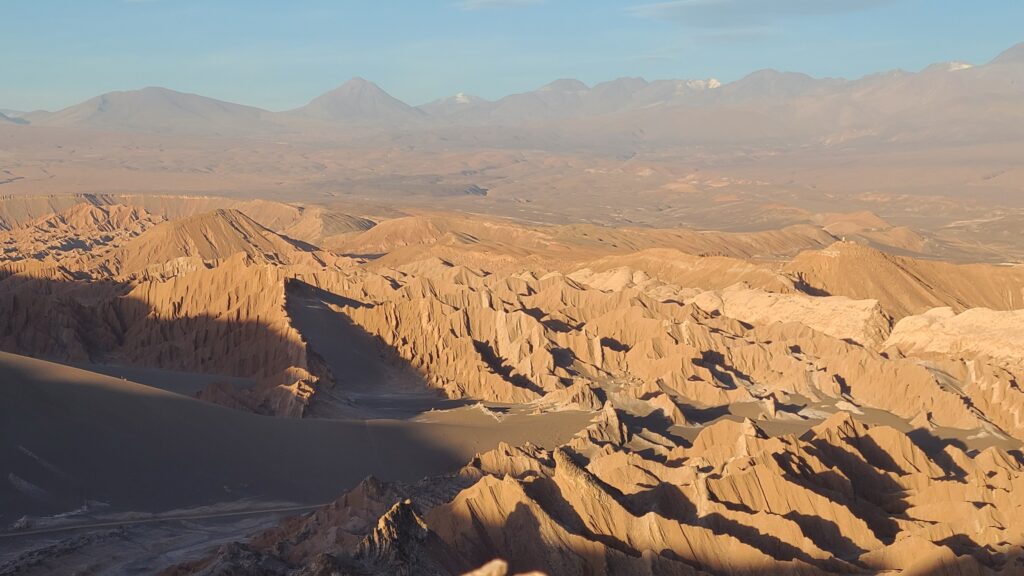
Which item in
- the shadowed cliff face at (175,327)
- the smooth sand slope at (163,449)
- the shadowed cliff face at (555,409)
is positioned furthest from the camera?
the shadowed cliff face at (175,327)

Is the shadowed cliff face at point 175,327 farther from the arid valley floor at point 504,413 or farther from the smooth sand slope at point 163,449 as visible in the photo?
the smooth sand slope at point 163,449

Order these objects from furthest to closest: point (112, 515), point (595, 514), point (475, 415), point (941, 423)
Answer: point (941, 423)
point (475, 415)
point (112, 515)
point (595, 514)

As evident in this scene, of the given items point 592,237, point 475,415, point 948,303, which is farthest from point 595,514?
point 592,237

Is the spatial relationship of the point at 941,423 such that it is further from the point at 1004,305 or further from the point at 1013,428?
the point at 1004,305

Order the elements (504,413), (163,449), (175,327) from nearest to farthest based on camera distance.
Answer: (163,449)
(504,413)
(175,327)

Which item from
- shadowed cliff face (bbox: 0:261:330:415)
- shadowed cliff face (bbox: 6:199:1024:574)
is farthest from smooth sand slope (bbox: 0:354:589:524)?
shadowed cliff face (bbox: 0:261:330:415)

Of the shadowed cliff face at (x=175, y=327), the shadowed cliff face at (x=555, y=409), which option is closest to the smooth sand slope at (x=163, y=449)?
the shadowed cliff face at (x=555, y=409)

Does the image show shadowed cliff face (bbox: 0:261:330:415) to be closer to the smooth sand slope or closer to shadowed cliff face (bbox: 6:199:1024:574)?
shadowed cliff face (bbox: 6:199:1024:574)

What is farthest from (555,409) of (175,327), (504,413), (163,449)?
(175,327)

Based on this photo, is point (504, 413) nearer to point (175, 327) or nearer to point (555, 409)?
point (555, 409)
